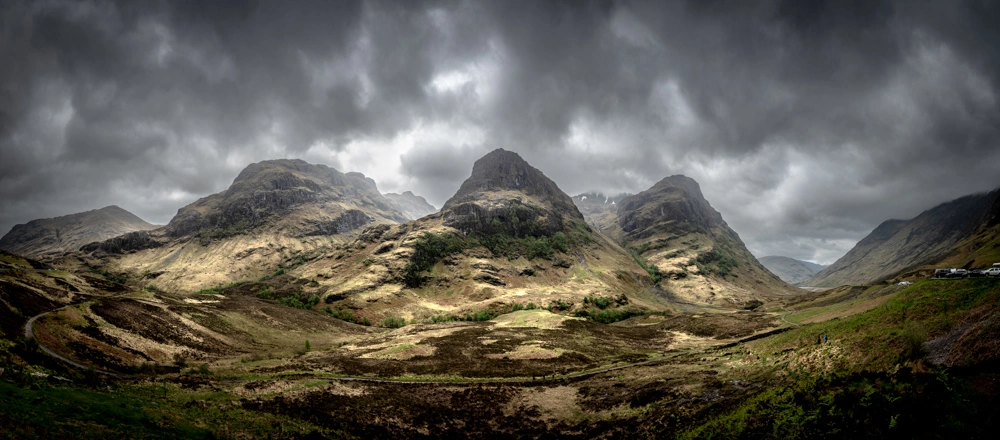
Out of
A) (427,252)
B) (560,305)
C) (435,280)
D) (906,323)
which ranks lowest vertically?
(560,305)

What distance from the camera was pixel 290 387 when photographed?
33.0 meters

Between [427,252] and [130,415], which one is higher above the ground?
[427,252]

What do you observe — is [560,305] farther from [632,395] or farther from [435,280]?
[632,395]

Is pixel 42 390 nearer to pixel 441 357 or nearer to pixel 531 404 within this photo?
pixel 531 404

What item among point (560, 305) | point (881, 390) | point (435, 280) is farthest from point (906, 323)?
point (435, 280)

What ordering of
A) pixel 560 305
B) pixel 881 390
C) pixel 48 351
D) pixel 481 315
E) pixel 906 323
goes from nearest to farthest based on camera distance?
pixel 881 390, pixel 906 323, pixel 48 351, pixel 481 315, pixel 560 305

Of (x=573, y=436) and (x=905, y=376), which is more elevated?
(x=905, y=376)

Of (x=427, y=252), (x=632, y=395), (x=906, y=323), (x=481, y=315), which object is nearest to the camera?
(x=906, y=323)

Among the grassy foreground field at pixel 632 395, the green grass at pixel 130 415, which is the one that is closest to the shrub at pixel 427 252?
the grassy foreground field at pixel 632 395

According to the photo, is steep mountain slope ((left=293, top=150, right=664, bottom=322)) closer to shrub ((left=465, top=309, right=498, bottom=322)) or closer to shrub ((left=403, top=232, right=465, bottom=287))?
shrub ((left=403, top=232, right=465, bottom=287))

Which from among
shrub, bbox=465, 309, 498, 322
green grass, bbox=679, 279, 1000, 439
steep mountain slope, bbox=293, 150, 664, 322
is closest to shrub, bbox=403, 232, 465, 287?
steep mountain slope, bbox=293, 150, 664, 322

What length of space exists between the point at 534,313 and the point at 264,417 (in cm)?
8053

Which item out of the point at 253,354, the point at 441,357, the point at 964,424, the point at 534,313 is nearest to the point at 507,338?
the point at 441,357

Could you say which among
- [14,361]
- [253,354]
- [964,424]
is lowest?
[253,354]
